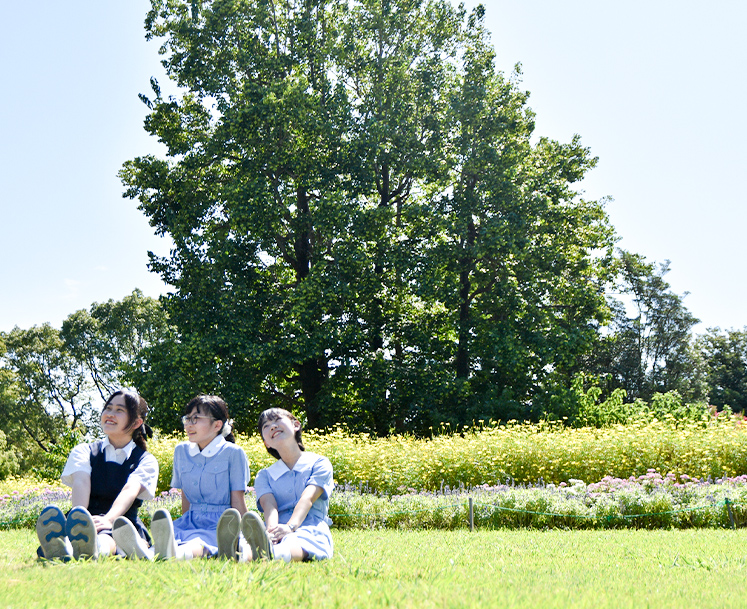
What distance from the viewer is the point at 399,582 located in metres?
3.64

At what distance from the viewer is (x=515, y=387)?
65.8ft

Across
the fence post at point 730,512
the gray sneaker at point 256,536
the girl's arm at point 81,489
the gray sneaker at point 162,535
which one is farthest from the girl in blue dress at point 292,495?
the fence post at point 730,512

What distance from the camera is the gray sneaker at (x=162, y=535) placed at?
411 cm

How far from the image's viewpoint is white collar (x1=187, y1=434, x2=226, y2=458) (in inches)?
196

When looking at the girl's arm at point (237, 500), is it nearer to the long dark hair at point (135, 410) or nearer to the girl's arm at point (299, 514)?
the girl's arm at point (299, 514)

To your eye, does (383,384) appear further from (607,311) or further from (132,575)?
(132,575)

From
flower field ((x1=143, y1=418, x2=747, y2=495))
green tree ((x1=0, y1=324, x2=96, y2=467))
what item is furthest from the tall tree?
flower field ((x1=143, y1=418, x2=747, y2=495))

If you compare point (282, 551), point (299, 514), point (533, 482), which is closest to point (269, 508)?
point (299, 514)

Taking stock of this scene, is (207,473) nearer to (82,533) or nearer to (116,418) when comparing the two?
(116,418)

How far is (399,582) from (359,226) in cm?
1609

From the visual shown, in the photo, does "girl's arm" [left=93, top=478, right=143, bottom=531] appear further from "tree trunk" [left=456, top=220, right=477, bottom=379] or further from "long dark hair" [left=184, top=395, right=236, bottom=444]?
"tree trunk" [left=456, top=220, right=477, bottom=379]

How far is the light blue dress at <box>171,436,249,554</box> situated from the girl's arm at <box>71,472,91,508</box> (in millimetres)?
649

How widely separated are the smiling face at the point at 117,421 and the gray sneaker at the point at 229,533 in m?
1.22

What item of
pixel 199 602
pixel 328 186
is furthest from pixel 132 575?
pixel 328 186
